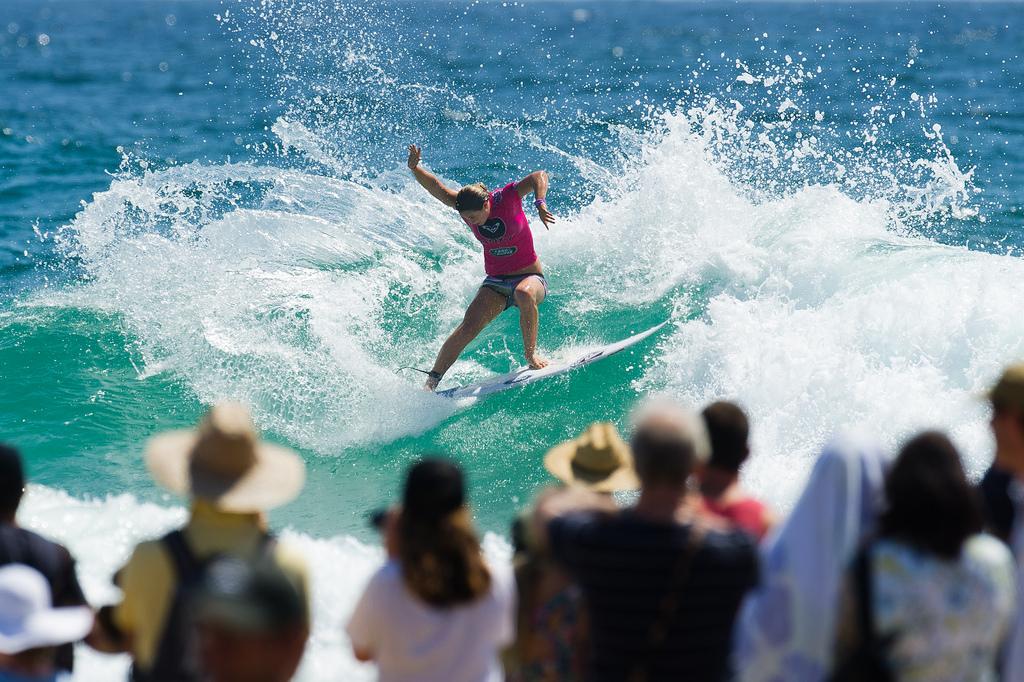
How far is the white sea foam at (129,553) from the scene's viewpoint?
4.59m

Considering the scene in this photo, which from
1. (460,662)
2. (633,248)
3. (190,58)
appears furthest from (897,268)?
(190,58)

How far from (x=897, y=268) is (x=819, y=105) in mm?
15577

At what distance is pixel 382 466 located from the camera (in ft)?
25.0

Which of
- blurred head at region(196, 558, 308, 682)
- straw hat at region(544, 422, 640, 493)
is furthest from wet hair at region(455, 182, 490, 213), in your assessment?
blurred head at region(196, 558, 308, 682)

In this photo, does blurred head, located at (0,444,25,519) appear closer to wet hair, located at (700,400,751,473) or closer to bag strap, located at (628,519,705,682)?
bag strap, located at (628,519,705,682)

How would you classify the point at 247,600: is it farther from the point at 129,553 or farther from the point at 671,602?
the point at 129,553

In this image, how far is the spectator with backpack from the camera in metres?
2.70

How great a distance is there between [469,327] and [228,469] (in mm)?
5555

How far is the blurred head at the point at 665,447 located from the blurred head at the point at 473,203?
549cm

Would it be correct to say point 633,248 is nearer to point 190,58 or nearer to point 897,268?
point 897,268

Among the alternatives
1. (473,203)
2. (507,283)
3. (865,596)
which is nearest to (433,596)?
(865,596)

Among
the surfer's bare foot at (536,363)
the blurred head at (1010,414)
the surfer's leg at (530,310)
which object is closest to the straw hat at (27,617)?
the blurred head at (1010,414)

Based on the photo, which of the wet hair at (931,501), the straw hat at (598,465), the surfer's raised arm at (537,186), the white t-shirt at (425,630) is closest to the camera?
the wet hair at (931,501)

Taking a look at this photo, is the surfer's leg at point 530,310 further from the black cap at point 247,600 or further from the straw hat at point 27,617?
the black cap at point 247,600
